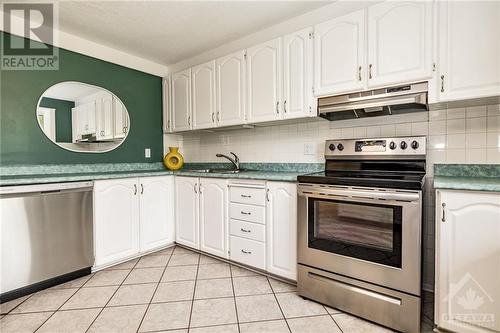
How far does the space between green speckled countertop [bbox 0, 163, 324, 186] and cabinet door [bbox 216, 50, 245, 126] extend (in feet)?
1.98

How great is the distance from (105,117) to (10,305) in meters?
1.90

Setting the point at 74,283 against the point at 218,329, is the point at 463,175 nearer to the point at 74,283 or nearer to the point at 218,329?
the point at 218,329

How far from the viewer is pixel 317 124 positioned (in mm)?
2430

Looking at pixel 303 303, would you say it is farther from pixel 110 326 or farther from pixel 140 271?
pixel 140 271

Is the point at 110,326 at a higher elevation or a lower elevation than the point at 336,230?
lower

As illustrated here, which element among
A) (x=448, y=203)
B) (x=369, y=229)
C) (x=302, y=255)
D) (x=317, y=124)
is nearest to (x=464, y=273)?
(x=448, y=203)

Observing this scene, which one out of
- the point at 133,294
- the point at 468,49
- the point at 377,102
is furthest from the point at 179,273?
the point at 468,49

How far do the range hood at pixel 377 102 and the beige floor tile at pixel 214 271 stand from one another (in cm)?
168

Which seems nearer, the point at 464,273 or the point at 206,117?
the point at 464,273

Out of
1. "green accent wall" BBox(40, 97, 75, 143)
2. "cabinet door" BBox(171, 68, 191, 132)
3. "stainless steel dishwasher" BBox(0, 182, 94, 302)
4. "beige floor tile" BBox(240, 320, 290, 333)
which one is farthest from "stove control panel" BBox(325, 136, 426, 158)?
"green accent wall" BBox(40, 97, 75, 143)

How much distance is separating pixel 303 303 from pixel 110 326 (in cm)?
132

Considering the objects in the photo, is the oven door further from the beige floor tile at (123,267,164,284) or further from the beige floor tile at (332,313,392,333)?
the beige floor tile at (123,267,164,284)

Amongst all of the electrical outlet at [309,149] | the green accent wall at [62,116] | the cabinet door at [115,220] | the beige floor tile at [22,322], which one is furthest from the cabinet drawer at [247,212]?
the green accent wall at [62,116]

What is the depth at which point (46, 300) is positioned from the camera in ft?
6.23
